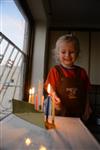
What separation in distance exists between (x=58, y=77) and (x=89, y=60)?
0.75 m

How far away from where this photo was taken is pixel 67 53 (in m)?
2.77

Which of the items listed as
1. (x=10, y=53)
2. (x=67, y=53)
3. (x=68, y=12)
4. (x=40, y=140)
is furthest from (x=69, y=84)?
(x=40, y=140)

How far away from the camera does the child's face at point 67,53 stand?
278 centimetres

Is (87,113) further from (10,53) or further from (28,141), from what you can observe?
(28,141)

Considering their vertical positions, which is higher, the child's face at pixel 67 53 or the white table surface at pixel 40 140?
the child's face at pixel 67 53

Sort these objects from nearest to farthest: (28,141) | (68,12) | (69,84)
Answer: (28,141) < (69,84) < (68,12)

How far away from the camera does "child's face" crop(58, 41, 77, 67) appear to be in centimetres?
278

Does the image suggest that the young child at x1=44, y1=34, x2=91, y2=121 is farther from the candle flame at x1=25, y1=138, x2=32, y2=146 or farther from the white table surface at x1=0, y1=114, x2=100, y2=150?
the candle flame at x1=25, y1=138, x2=32, y2=146

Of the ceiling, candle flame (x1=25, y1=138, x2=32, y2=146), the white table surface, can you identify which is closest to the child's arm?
the ceiling

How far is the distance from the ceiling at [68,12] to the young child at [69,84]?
42cm

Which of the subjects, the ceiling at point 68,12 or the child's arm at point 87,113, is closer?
the ceiling at point 68,12

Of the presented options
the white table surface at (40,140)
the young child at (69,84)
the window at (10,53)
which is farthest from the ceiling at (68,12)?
the white table surface at (40,140)

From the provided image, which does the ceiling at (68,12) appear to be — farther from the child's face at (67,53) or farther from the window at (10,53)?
the child's face at (67,53)

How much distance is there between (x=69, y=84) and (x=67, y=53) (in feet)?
1.30
